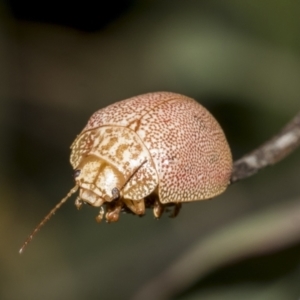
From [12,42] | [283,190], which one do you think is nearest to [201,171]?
[283,190]

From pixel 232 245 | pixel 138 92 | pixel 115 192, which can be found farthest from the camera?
pixel 138 92

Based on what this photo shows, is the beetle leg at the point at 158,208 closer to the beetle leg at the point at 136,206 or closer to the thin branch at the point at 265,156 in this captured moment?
the beetle leg at the point at 136,206

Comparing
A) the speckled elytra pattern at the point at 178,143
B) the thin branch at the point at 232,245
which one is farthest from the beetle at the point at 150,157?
the thin branch at the point at 232,245

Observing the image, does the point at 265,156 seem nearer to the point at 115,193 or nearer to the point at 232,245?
the point at 115,193

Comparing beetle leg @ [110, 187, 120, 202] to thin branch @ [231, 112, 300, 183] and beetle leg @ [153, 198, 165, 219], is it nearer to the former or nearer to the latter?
beetle leg @ [153, 198, 165, 219]

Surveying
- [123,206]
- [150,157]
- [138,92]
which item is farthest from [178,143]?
[138,92]

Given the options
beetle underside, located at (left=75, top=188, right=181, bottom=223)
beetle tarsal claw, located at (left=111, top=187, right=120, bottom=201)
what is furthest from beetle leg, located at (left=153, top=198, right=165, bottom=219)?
beetle tarsal claw, located at (left=111, top=187, right=120, bottom=201)

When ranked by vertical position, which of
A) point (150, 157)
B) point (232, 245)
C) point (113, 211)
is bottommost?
point (232, 245)
